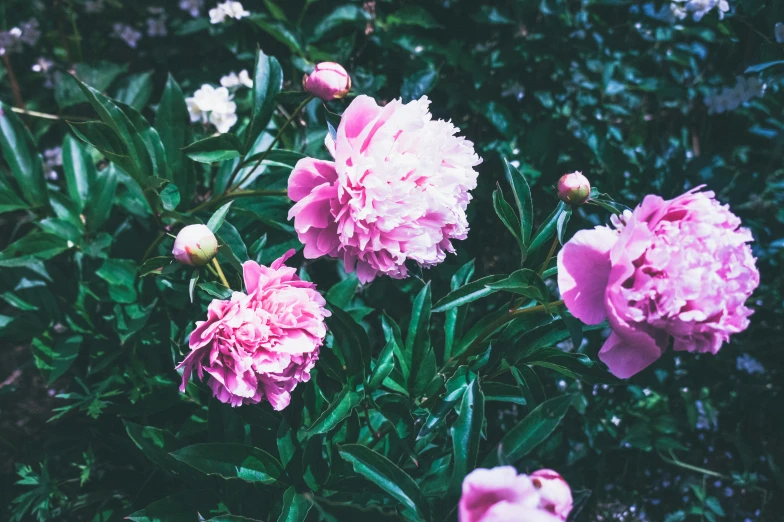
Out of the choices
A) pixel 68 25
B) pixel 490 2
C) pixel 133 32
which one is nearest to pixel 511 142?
pixel 490 2

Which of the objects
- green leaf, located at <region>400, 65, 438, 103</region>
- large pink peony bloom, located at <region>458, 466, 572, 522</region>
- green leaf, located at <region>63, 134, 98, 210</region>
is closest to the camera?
large pink peony bloom, located at <region>458, 466, 572, 522</region>

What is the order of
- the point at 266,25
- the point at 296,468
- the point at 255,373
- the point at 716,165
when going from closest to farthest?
the point at 255,373 → the point at 296,468 → the point at 266,25 → the point at 716,165

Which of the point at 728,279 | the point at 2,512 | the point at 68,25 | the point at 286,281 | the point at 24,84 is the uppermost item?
the point at 728,279

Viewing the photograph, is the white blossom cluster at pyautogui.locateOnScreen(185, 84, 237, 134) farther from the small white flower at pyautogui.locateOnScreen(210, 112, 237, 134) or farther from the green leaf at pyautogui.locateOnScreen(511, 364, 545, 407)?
the green leaf at pyautogui.locateOnScreen(511, 364, 545, 407)

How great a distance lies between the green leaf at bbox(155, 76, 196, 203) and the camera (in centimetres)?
143

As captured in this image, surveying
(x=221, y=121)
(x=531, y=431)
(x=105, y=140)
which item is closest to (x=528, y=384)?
(x=531, y=431)

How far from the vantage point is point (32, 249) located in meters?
1.35

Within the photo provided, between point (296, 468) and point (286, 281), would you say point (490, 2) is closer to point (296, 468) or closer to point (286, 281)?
point (286, 281)

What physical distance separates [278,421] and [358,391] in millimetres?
173

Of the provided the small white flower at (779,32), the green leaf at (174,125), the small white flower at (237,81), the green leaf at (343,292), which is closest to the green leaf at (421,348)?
the green leaf at (343,292)

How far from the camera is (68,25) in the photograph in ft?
7.21

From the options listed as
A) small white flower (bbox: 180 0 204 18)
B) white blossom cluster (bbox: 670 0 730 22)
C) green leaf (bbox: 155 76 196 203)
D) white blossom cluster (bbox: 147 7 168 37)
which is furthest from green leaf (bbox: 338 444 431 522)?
white blossom cluster (bbox: 147 7 168 37)

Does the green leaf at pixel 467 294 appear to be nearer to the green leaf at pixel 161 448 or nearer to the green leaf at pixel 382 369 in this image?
the green leaf at pixel 382 369

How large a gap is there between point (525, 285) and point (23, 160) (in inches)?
51.5
